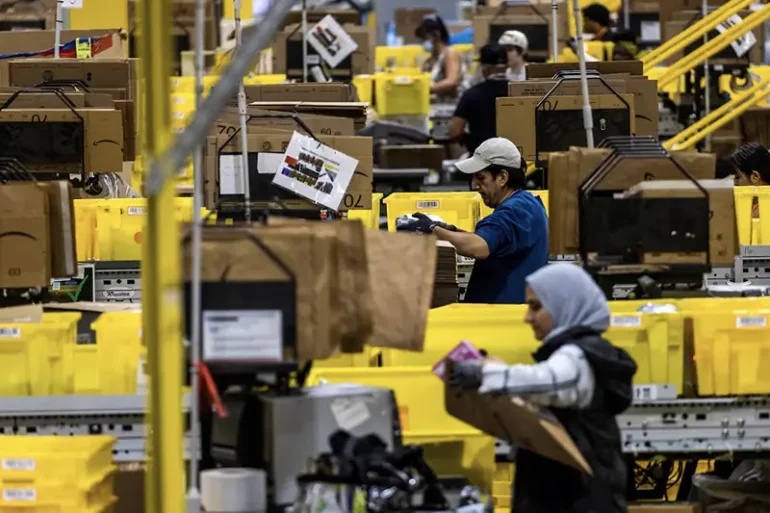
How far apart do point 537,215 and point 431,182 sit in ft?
19.5

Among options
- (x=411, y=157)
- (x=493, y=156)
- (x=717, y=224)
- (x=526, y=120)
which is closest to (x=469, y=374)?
(x=717, y=224)

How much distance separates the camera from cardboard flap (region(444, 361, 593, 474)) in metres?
5.29

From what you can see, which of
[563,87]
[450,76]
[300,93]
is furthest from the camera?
[450,76]

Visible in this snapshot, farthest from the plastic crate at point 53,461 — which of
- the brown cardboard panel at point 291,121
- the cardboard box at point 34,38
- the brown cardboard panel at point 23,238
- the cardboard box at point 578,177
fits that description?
the cardboard box at point 34,38

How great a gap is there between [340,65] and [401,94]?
24.3 inches

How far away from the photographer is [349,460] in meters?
5.19

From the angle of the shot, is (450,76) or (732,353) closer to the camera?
(732,353)

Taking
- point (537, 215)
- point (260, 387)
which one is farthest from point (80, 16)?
point (260, 387)

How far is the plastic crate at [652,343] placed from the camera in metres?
6.26

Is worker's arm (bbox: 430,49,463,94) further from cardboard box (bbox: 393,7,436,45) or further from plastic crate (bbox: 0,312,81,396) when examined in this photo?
plastic crate (bbox: 0,312,81,396)

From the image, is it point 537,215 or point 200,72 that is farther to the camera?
point 537,215

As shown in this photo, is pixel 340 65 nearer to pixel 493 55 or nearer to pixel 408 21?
pixel 493 55

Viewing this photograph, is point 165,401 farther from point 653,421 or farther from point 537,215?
point 537,215

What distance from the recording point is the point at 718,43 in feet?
41.5
